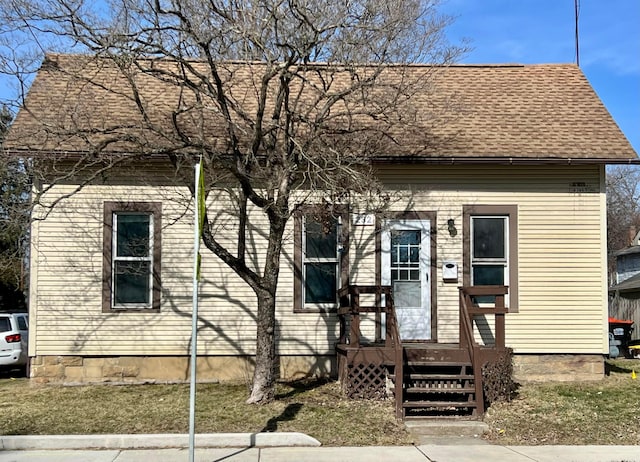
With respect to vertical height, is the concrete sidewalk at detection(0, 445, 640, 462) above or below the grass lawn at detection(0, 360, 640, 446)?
below

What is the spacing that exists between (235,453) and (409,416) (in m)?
2.80

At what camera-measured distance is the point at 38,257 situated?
470 inches

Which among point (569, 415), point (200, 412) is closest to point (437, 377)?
point (569, 415)

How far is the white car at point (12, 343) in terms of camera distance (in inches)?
588

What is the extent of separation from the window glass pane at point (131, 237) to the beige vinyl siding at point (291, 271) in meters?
0.34

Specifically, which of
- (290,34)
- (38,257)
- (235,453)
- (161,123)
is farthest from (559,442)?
(38,257)

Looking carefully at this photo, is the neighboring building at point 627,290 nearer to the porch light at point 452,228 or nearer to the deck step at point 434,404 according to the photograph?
the porch light at point 452,228

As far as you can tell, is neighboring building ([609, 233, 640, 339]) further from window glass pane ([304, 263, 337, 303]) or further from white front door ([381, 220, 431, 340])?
window glass pane ([304, 263, 337, 303])

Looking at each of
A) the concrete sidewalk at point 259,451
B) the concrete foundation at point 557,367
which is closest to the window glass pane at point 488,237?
the concrete foundation at point 557,367

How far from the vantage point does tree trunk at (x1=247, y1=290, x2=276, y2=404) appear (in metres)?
9.82

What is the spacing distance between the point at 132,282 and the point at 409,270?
505 cm

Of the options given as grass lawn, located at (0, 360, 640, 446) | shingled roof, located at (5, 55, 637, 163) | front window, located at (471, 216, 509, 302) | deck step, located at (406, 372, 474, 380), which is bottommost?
grass lawn, located at (0, 360, 640, 446)

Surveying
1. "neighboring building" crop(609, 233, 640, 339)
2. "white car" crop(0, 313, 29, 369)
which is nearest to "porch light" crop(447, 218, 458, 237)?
"white car" crop(0, 313, 29, 369)

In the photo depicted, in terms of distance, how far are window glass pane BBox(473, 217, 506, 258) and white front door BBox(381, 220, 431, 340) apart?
2.95ft
